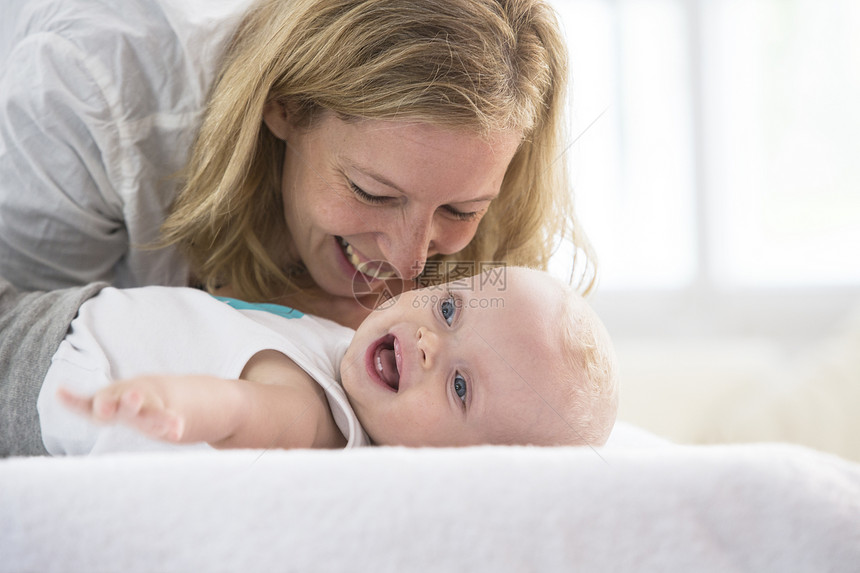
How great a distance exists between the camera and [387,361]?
2.70 ft

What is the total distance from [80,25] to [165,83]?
125mm

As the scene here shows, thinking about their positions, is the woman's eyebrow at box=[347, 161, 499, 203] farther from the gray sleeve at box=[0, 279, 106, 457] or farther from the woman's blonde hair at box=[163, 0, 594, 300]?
the gray sleeve at box=[0, 279, 106, 457]

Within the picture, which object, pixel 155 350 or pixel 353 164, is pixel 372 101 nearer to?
pixel 353 164

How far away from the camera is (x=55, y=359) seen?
2.49 ft

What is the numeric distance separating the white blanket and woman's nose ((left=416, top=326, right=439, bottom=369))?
31 cm

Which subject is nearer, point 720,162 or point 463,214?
point 463,214

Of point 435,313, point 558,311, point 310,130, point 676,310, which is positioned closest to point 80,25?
point 310,130

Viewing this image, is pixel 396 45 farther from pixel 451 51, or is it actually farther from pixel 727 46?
pixel 727 46

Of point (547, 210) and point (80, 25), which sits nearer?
point (80, 25)

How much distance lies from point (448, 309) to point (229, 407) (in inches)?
11.4

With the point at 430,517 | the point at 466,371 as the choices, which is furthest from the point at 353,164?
the point at 430,517

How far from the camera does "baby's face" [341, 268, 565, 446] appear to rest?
755 millimetres

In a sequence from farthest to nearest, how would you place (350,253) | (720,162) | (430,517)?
(720,162), (350,253), (430,517)

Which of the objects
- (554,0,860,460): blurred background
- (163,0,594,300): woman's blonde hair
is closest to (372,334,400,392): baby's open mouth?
(163,0,594,300): woman's blonde hair
